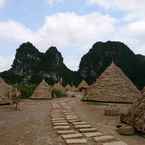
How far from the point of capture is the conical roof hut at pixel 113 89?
51.1 feet

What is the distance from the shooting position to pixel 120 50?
62.2 m

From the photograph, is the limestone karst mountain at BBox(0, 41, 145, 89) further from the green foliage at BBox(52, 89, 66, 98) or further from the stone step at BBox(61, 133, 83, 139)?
the stone step at BBox(61, 133, 83, 139)

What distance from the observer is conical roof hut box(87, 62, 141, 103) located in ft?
51.1

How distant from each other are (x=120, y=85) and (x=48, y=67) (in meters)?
45.4

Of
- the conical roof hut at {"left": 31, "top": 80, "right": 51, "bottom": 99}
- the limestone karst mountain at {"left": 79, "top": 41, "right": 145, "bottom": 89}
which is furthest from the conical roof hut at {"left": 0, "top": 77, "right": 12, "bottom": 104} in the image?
the limestone karst mountain at {"left": 79, "top": 41, "right": 145, "bottom": 89}

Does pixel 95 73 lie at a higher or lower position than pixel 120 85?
higher

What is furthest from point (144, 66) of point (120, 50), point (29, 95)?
point (29, 95)

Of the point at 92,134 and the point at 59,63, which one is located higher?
the point at 59,63

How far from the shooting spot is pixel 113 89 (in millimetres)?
16047

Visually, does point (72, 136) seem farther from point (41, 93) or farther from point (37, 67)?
point (37, 67)

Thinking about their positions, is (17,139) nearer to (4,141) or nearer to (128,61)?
(4,141)

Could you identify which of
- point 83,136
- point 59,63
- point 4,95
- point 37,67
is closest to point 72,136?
point 83,136

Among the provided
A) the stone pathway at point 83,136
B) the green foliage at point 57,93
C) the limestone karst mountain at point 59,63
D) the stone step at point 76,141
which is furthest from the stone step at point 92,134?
the limestone karst mountain at point 59,63

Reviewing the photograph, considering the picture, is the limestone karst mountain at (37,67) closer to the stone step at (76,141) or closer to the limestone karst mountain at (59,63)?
the limestone karst mountain at (59,63)
